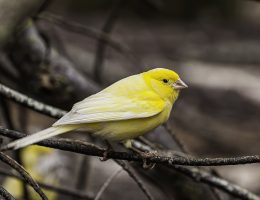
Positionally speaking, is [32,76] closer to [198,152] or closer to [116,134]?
[116,134]

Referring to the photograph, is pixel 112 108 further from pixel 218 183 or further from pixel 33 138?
pixel 218 183

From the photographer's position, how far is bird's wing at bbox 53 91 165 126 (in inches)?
118

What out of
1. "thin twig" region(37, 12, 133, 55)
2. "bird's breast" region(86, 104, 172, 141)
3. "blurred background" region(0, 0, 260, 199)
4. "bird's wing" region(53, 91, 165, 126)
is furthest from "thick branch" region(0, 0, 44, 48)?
"thin twig" region(37, 12, 133, 55)

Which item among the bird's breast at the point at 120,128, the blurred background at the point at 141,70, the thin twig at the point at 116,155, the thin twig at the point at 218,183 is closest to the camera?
the thin twig at the point at 116,155

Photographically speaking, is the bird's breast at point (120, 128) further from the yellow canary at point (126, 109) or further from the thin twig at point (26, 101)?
the thin twig at point (26, 101)

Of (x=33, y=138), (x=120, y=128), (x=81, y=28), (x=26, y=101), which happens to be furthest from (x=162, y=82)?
(x=81, y=28)

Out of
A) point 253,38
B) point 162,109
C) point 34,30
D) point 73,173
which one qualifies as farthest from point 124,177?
point 253,38

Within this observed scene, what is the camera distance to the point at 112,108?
3160mm

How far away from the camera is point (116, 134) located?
309cm

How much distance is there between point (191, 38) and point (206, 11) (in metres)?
0.99

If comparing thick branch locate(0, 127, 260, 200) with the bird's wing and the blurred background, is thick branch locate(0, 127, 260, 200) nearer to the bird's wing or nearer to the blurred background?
the bird's wing

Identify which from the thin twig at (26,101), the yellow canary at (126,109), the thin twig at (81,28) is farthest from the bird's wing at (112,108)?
the thin twig at (81,28)

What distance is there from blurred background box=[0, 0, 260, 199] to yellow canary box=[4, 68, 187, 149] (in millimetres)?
501

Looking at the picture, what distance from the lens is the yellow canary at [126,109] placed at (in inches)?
119
